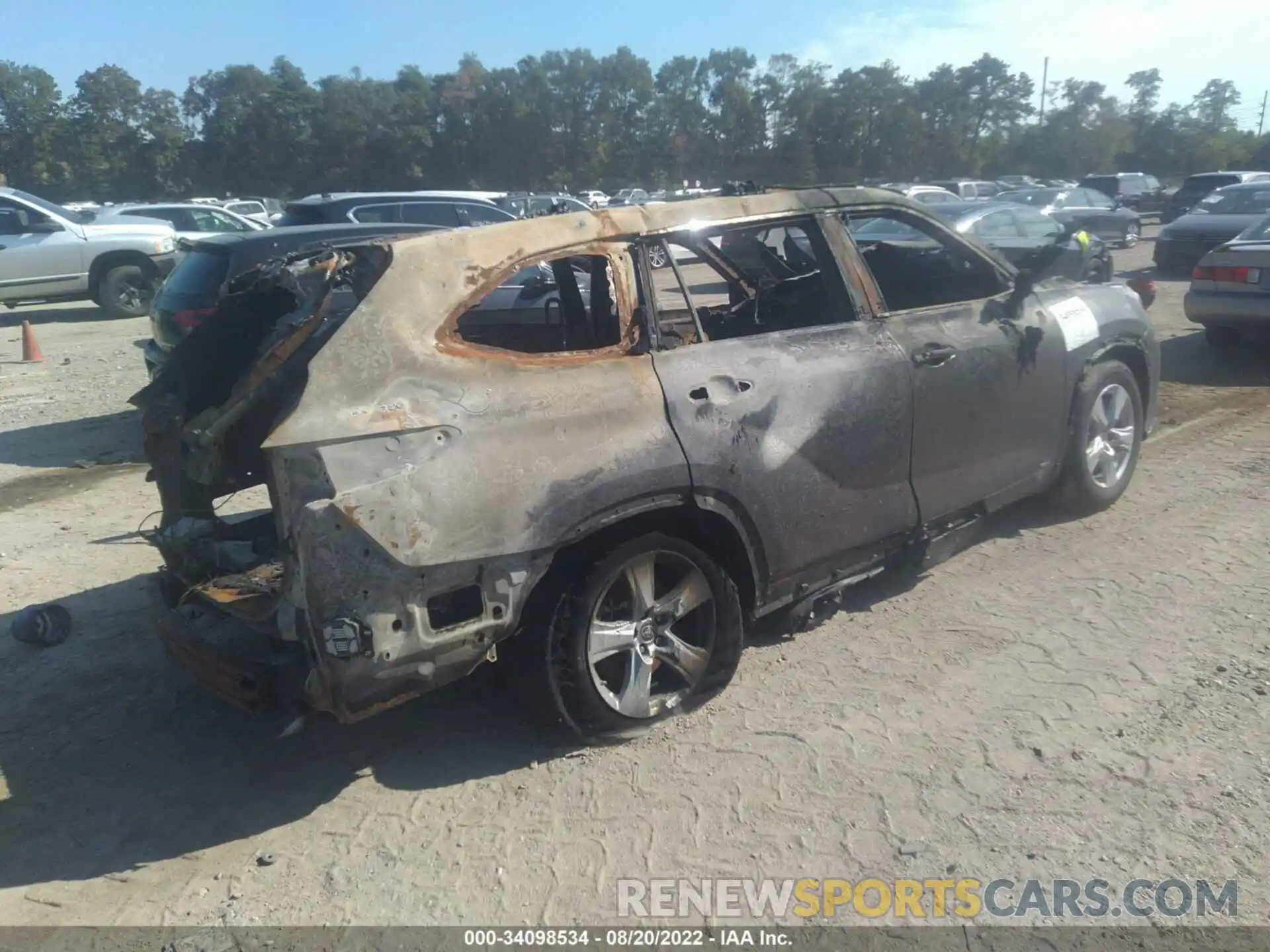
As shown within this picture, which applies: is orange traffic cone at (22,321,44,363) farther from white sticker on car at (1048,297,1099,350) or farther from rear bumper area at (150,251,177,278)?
white sticker on car at (1048,297,1099,350)

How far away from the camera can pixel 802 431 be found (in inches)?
157

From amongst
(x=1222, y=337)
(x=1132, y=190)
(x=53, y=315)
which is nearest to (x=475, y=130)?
(x=1132, y=190)

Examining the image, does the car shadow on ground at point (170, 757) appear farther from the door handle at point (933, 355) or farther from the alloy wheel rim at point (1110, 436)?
the alloy wheel rim at point (1110, 436)

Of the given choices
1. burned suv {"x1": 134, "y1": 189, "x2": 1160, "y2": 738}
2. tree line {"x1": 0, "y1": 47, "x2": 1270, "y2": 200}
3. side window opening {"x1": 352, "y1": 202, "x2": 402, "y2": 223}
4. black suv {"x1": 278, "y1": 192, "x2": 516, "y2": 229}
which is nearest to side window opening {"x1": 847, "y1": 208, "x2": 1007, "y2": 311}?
burned suv {"x1": 134, "y1": 189, "x2": 1160, "y2": 738}

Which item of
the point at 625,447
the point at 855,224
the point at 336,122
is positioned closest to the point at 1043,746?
the point at 625,447

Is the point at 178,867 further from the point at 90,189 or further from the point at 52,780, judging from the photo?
the point at 90,189

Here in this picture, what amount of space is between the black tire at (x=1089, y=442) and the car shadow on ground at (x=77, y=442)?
645 cm

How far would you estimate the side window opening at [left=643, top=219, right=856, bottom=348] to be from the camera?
13.3 feet

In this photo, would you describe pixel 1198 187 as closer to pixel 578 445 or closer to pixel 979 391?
pixel 979 391

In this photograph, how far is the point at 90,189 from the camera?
5656 cm

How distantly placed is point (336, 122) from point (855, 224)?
60473 millimetres

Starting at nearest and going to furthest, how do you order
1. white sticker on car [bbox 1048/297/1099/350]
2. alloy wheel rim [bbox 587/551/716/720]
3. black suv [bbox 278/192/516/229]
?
1. alloy wheel rim [bbox 587/551/716/720]
2. white sticker on car [bbox 1048/297/1099/350]
3. black suv [bbox 278/192/516/229]

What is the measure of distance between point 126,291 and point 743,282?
48.9 feet

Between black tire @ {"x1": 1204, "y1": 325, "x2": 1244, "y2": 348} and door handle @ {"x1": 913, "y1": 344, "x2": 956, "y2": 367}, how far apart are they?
22.8ft
